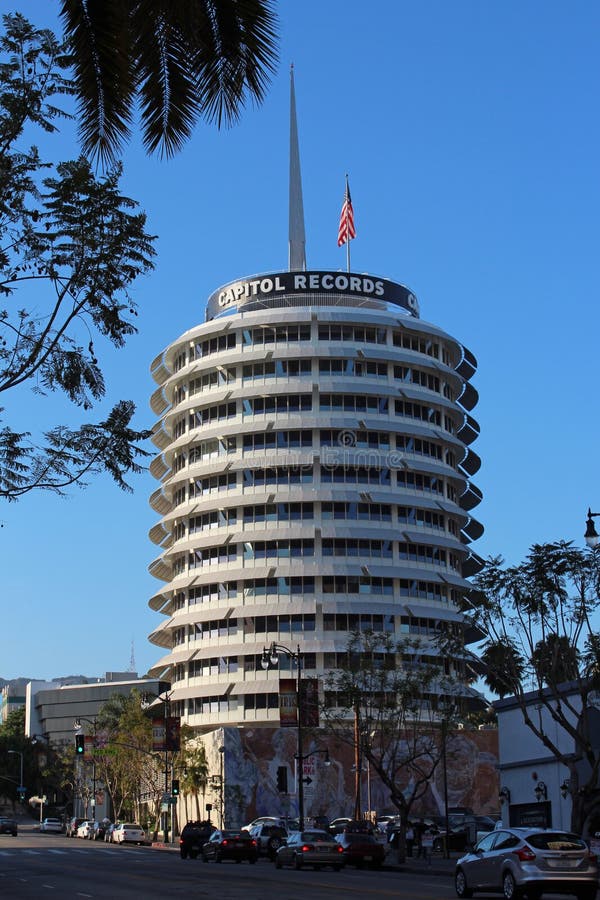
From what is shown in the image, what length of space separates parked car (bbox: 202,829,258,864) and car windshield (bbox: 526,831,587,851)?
31358 millimetres

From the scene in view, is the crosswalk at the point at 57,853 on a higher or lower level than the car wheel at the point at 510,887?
lower

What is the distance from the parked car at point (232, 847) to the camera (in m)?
56.2

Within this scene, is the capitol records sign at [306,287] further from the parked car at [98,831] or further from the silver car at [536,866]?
the silver car at [536,866]

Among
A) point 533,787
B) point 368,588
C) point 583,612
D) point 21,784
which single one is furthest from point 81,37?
point 21,784

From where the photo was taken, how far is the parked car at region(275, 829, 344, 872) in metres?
46.9

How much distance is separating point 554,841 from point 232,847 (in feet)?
105

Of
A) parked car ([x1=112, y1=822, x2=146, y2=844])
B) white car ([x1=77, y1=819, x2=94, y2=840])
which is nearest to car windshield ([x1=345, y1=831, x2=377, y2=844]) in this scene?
parked car ([x1=112, y1=822, x2=146, y2=844])

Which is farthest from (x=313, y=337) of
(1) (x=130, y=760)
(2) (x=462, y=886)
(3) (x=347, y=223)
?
(2) (x=462, y=886)

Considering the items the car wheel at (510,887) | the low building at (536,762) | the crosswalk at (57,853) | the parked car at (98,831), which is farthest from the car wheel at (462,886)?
the parked car at (98,831)

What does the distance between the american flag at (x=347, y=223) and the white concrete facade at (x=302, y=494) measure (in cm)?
681

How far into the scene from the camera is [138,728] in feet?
343

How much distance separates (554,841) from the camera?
2702 cm

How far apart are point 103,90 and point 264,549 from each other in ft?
298

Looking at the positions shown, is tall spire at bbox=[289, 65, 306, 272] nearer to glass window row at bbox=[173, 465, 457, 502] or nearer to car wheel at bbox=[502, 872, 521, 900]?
glass window row at bbox=[173, 465, 457, 502]
